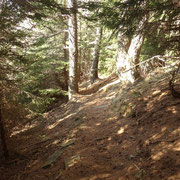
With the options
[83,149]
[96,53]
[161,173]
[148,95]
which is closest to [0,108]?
[83,149]

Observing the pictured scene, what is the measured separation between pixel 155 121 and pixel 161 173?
2.07 m

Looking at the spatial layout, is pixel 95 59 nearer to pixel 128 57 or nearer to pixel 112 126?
pixel 128 57

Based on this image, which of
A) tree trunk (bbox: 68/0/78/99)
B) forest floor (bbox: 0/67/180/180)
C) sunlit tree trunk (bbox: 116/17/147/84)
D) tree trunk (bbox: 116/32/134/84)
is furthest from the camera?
tree trunk (bbox: 68/0/78/99)

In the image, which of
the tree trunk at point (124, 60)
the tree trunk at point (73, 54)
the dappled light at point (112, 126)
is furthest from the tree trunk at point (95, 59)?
the dappled light at point (112, 126)

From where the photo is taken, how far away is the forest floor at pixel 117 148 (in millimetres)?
3260

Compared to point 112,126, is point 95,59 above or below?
above

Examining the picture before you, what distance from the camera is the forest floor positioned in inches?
128

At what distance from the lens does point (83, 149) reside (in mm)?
4695

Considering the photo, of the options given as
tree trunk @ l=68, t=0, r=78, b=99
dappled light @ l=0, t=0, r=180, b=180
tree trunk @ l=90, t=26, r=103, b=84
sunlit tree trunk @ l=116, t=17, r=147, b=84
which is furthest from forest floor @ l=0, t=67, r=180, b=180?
tree trunk @ l=90, t=26, r=103, b=84

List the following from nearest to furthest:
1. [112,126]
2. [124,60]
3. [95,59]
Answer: [112,126]
[124,60]
[95,59]

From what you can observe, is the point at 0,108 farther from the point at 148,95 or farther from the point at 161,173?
the point at 148,95

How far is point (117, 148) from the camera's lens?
4402 mm

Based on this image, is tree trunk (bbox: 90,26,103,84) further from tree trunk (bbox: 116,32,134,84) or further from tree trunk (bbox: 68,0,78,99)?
tree trunk (bbox: 116,32,134,84)

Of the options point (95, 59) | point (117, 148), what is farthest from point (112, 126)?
point (95, 59)
